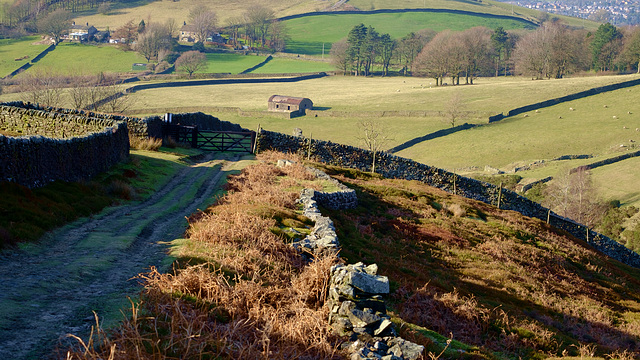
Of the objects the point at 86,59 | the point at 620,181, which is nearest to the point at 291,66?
the point at 86,59

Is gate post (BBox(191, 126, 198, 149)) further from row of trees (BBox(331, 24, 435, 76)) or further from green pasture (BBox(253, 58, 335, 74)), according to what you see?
Answer: row of trees (BBox(331, 24, 435, 76))

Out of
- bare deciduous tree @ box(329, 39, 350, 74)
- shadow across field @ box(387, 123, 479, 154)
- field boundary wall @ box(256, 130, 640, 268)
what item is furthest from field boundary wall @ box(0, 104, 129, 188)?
bare deciduous tree @ box(329, 39, 350, 74)

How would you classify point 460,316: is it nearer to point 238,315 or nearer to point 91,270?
point 238,315

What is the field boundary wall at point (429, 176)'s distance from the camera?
4378 centimetres

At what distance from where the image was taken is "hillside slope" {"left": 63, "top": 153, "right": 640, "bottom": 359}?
875cm

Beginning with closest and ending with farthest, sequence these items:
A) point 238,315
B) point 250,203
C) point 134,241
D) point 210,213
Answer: point 238,315, point 134,241, point 210,213, point 250,203

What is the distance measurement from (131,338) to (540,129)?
311ft

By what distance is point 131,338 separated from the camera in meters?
7.28

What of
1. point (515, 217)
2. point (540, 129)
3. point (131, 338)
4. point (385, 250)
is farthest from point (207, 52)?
point (131, 338)

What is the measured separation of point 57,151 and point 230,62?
527 feet

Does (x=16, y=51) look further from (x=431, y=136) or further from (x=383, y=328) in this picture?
(x=383, y=328)

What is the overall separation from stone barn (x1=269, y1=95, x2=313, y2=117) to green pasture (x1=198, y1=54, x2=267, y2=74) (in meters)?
54.8

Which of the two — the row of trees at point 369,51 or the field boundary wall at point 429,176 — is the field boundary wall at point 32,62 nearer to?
the row of trees at point 369,51

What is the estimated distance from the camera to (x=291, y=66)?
17975cm
